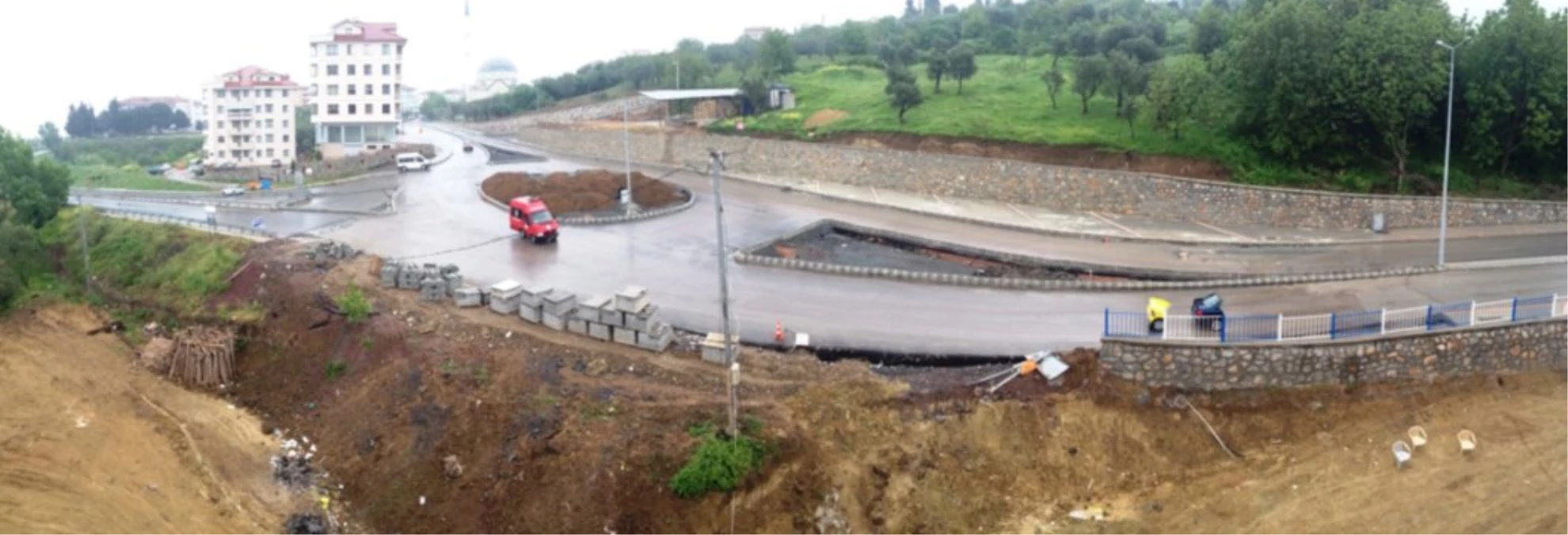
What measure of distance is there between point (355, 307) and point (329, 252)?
247 inches

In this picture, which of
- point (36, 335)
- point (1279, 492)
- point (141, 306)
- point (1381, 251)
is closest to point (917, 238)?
point (1381, 251)

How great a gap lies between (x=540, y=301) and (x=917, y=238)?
11.4m

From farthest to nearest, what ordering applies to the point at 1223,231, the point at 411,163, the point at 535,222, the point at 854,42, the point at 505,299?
the point at 854,42 → the point at 411,163 → the point at 535,222 → the point at 1223,231 → the point at 505,299

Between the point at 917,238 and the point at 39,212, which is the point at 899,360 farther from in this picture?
the point at 39,212

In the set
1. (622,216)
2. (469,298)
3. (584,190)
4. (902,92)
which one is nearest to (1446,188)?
(902,92)

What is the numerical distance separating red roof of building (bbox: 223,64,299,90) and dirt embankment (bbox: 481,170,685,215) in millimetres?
27795

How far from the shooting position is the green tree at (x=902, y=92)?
42156 millimetres

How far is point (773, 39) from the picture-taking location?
6388 cm

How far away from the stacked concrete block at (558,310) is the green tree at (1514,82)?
25.6 m

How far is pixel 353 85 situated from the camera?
57281 millimetres

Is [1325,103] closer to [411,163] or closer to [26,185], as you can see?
[411,163]

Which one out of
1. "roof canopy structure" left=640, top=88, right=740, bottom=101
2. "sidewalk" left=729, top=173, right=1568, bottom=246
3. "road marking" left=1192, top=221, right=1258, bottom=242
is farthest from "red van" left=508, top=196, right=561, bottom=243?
"roof canopy structure" left=640, top=88, right=740, bottom=101

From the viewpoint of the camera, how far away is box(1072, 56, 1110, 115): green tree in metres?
38.8

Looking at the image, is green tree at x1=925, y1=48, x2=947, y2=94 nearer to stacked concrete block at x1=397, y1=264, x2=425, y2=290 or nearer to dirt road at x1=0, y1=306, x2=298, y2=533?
stacked concrete block at x1=397, y1=264, x2=425, y2=290
